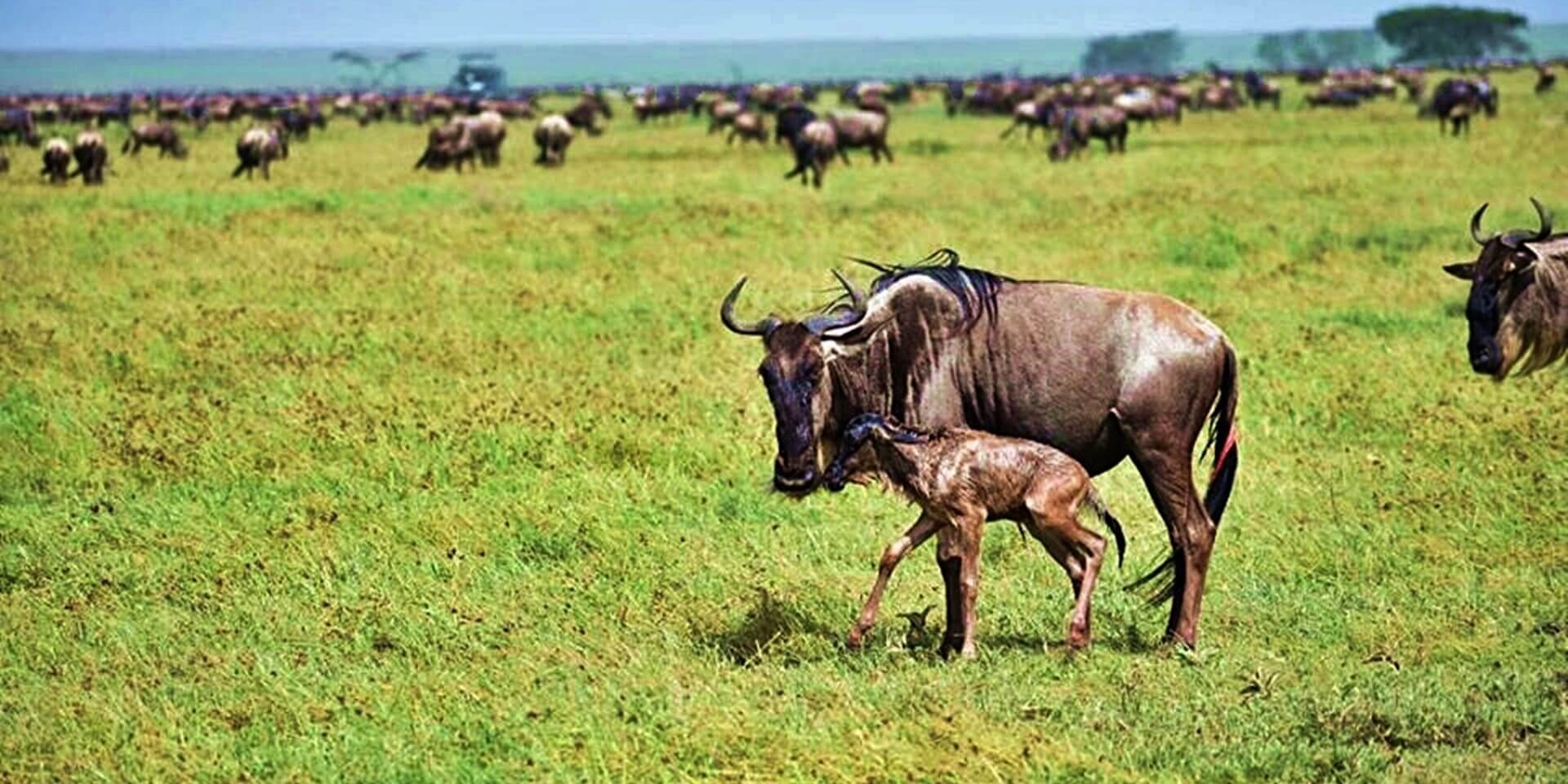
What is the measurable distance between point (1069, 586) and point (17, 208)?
18313mm

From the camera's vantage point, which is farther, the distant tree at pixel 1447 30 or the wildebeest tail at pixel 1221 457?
the distant tree at pixel 1447 30

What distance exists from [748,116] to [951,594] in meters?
38.5

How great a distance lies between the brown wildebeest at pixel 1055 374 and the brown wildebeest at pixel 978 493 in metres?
0.37

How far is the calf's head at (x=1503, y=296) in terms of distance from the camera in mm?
8625

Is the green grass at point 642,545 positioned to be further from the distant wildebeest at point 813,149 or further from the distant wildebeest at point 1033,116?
the distant wildebeest at point 1033,116

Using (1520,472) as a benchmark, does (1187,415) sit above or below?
above

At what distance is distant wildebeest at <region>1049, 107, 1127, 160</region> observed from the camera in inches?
1455

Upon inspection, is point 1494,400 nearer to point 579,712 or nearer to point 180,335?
point 579,712

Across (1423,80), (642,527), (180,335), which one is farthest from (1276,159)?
(1423,80)

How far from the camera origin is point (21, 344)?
1343 centimetres

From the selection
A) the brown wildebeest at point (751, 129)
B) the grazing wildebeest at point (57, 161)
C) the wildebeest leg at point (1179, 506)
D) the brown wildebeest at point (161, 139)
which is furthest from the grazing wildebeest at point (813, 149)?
the wildebeest leg at point (1179, 506)

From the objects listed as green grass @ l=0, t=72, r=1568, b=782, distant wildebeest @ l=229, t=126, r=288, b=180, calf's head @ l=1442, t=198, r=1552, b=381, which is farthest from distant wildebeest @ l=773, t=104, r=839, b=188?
calf's head @ l=1442, t=198, r=1552, b=381

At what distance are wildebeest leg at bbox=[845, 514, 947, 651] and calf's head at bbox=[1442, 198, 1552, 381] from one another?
3.03 metres

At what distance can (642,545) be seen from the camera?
8672 millimetres
